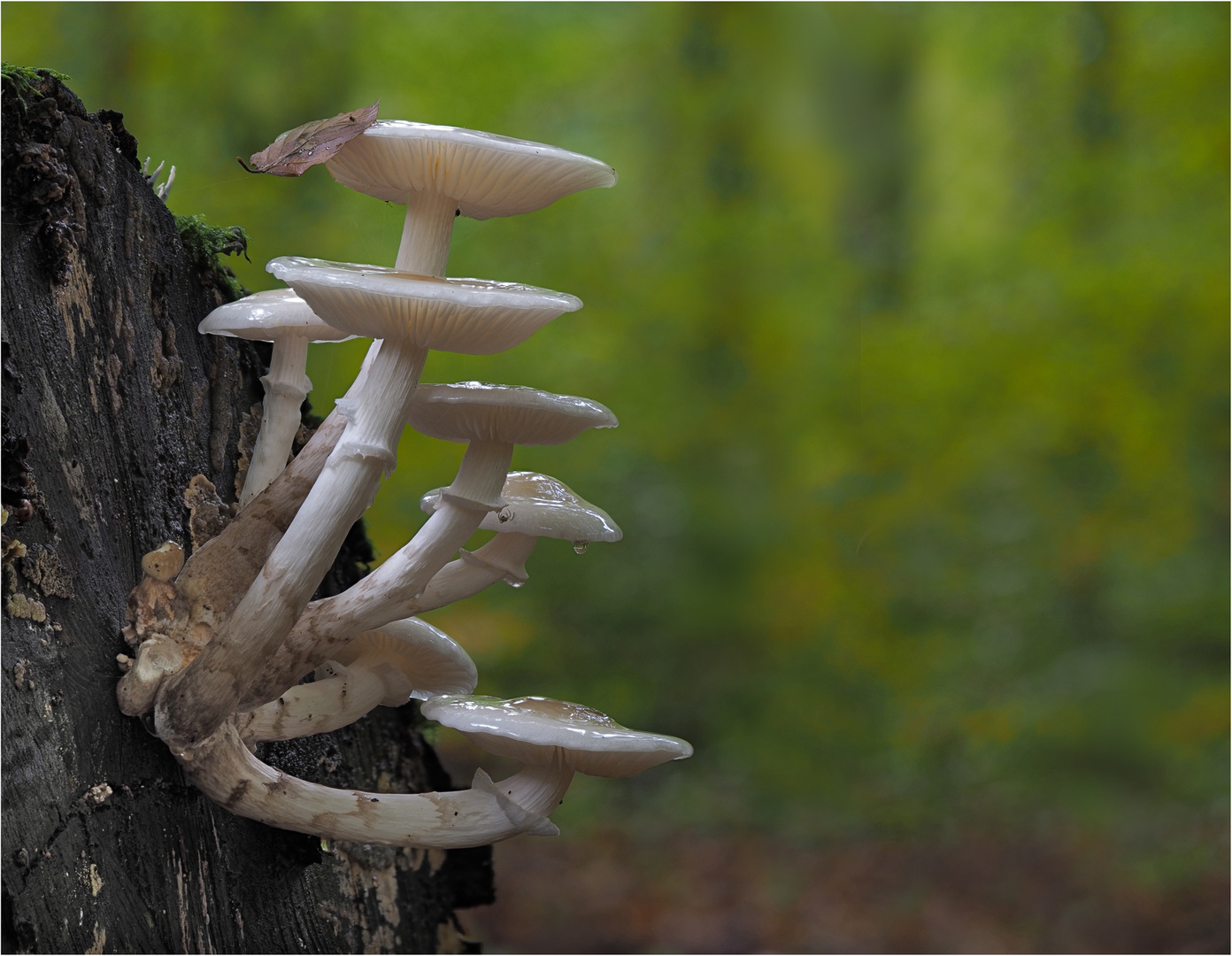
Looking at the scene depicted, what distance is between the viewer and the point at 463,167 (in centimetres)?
145

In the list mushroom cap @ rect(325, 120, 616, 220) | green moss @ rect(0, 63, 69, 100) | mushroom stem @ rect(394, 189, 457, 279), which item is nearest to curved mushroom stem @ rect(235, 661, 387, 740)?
mushroom stem @ rect(394, 189, 457, 279)

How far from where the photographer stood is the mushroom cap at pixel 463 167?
1.34 m

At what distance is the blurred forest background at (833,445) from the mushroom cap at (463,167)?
159 inches

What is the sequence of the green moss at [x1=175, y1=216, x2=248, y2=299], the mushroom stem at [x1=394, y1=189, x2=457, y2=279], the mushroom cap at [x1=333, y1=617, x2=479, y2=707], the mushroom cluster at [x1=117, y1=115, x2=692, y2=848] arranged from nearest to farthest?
the mushroom cluster at [x1=117, y1=115, x2=692, y2=848], the mushroom stem at [x1=394, y1=189, x2=457, y2=279], the mushroom cap at [x1=333, y1=617, x2=479, y2=707], the green moss at [x1=175, y1=216, x2=248, y2=299]

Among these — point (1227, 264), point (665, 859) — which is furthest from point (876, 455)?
point (665, 859)

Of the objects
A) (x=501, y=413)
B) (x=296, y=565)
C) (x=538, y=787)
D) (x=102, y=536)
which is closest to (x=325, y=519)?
(x=296, y=565)

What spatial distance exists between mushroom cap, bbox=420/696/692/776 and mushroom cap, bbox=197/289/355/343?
0.73m

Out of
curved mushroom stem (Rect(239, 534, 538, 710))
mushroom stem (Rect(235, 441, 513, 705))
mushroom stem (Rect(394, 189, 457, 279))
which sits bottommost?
curved mushroom stem (Rect(239, 534, 538, 710))

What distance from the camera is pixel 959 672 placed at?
22.7ft

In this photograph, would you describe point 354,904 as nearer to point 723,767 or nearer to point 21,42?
point 21,42

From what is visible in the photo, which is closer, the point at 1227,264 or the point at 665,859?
the point at 1227,264

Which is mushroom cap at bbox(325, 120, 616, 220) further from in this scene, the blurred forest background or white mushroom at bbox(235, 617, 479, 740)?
the blurred forest background

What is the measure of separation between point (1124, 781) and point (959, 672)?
4.54 ft

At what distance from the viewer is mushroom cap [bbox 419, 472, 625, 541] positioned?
5.40 ft
